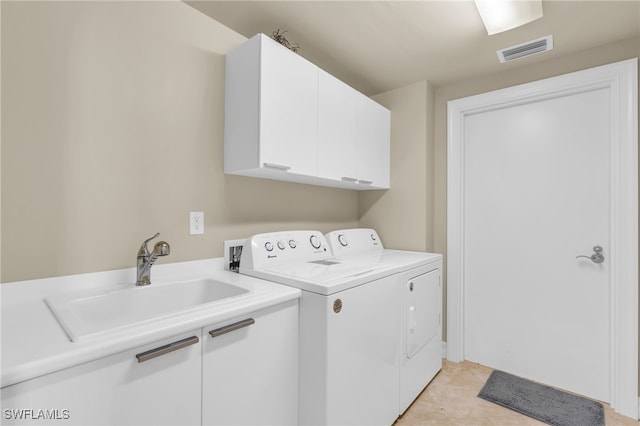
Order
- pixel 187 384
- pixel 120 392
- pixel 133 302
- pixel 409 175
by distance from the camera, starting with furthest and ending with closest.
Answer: pixel 409 175 < pixel 133 302 < pixel 187 384 < pixel 120 392

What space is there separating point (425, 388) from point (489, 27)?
7.64ft

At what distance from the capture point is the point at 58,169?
121cm

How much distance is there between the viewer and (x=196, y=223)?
1.64 metres

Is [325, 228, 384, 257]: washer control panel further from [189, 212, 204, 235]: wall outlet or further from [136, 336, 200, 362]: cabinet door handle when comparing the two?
[136, 336, 200, 362]: cabinet door handle

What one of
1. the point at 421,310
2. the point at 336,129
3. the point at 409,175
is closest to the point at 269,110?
the point at 336,129

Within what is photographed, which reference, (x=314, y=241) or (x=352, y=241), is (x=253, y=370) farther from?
(x=352, y=241)

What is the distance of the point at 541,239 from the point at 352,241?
1397 mm

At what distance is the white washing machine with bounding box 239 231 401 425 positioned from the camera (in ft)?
4.25

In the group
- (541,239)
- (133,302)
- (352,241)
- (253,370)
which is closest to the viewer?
(253,370)

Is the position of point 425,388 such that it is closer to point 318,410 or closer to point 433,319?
point 433,319

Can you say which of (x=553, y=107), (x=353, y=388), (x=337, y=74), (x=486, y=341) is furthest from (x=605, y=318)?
(x=337, y=74)

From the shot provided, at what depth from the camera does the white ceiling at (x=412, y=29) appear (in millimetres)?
1613

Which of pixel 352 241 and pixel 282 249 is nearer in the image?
pixel 282 249

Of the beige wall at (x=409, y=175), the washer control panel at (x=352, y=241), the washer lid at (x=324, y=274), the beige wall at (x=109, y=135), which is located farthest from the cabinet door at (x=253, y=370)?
the beige wall at (x=409, y=175)
